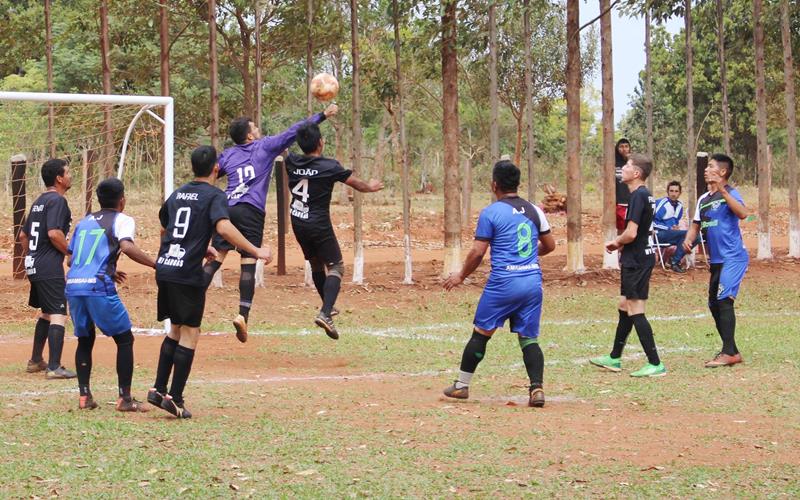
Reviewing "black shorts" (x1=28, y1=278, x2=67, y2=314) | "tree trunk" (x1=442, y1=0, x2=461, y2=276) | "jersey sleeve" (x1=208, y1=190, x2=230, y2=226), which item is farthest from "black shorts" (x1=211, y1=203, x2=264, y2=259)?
"tree trunk" (x1=442, y1=0, x2=461, y2=276)

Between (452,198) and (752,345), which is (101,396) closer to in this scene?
(752,345)

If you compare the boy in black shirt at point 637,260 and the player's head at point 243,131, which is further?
the player's head at point 243,131

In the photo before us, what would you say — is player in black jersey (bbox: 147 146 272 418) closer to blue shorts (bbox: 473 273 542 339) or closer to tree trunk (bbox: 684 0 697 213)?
blue shorts (bbox: 473 273 542 339)

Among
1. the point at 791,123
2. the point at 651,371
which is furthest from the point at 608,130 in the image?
the point at 651,371

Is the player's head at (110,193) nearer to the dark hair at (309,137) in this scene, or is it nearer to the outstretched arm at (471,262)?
the dark hair at (309,137)

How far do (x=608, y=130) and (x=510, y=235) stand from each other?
13046 millimetres

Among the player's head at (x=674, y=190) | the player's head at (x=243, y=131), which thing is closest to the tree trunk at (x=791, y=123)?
the player's head at (x=674, y=190)

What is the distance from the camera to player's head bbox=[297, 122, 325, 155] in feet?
35.0

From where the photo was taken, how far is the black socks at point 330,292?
36.4 ft

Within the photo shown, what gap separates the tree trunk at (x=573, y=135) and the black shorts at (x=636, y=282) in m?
10.5

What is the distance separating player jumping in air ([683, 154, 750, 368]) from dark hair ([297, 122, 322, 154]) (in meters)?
3.88

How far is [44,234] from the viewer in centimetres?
1106

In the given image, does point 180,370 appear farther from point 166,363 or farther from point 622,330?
point 622,330

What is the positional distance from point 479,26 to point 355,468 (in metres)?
16.2
